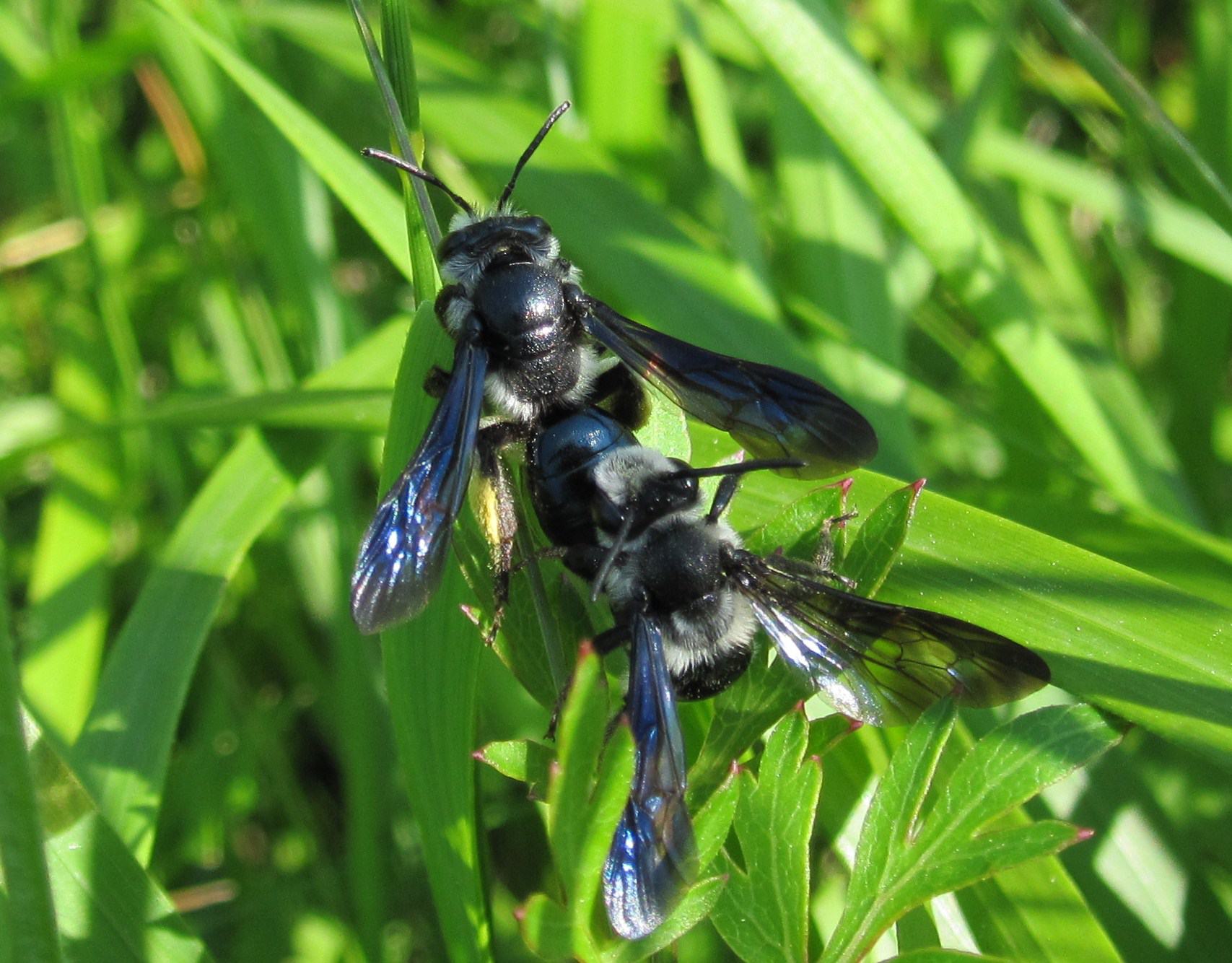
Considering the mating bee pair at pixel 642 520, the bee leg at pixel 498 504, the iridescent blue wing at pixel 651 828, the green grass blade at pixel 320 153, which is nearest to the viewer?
the iridescent blue wing at pixel 651 828

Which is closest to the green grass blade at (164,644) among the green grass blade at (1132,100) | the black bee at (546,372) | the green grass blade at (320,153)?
the green grass blade at (320,153)

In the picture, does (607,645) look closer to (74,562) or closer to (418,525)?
(418,525)

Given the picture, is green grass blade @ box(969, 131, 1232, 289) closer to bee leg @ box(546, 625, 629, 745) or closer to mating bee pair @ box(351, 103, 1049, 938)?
mating bee pair @ box(351, 103, 1049, 938)

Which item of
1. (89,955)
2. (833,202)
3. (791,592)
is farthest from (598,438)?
(833,202)

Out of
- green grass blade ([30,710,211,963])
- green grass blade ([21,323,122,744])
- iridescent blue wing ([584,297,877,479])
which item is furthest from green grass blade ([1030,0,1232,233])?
green grass blade ([21,323,122,744])

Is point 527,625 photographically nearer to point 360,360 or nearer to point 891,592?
point 891,592

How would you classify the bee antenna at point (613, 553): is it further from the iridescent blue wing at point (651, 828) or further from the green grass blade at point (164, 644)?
the green grass blade at point (164, 644)
